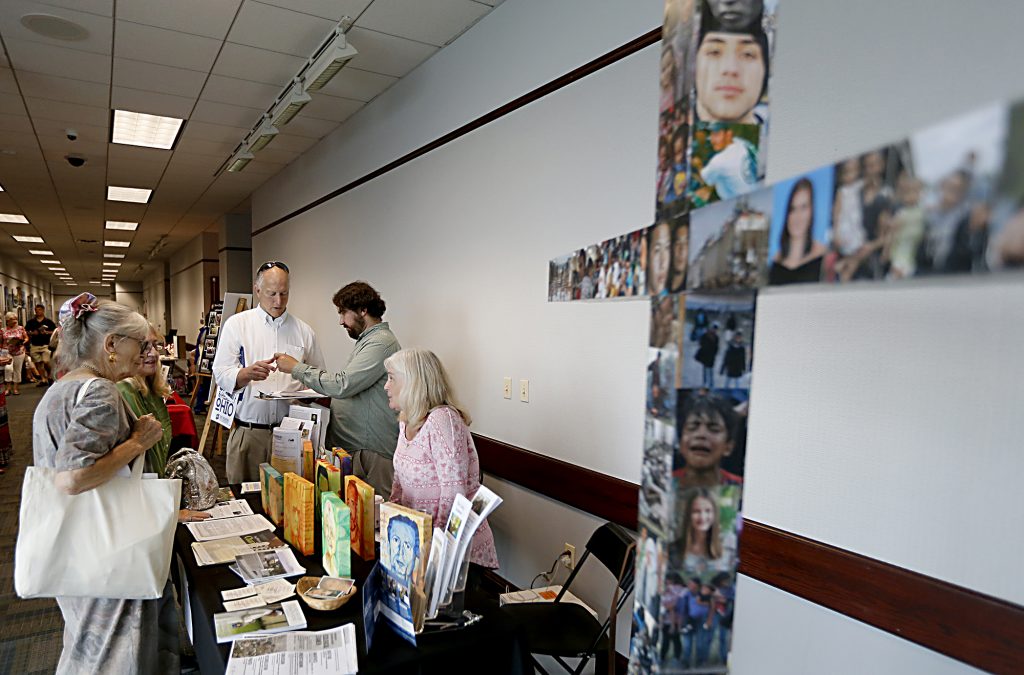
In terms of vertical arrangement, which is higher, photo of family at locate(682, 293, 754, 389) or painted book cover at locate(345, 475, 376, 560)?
photo of family at locate(682, 293, 754, 389)

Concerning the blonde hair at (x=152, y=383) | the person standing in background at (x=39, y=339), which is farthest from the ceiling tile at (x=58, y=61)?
the person standing in background at (x=39, y=339)

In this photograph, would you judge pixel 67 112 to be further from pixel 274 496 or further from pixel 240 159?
pixel 274 496

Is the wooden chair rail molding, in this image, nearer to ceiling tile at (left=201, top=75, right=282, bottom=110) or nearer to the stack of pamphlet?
the stack of pamphlet

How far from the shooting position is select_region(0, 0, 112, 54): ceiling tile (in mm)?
3194

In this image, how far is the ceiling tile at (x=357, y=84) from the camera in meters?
4.18

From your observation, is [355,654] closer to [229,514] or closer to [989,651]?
[229,514]

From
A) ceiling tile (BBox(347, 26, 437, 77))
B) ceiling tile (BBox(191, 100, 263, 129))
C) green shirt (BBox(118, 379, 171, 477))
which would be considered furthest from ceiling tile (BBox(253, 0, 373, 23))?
green shirt (BBox(118, 379, 171, 477))

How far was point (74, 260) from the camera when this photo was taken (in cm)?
1734

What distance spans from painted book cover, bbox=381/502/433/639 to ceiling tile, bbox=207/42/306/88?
3.37 metres

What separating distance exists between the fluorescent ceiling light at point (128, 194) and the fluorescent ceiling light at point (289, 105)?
4.47 meters

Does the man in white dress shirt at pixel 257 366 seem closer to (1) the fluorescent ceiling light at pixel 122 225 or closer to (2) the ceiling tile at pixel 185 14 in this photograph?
(2) the ceiling tile at pixel 185 14

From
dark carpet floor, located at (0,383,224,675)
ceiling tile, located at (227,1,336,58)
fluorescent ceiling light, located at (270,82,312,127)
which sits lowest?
dark carpet floor, located at (0,383,224,675)

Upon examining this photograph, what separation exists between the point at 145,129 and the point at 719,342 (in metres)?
6.15

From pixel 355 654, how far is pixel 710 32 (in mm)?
1423
